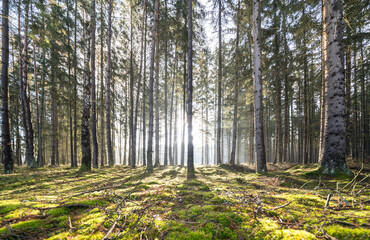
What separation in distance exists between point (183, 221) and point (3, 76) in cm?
1181

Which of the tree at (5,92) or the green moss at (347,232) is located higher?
the tree at (5,92)

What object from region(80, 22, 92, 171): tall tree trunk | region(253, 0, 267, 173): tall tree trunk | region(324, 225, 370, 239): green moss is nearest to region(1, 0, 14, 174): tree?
region(80, 22, 92, 171): tall tree trunk

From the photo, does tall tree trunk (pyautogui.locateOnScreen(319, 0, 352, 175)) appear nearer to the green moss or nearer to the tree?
the green moss

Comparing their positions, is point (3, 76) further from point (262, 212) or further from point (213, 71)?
point (213, 71)

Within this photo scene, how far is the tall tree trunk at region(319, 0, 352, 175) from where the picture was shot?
533cm

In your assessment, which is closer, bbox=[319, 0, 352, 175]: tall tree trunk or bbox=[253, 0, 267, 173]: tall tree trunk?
bbox=[319, 0, 352, 175]: tall tree trunk

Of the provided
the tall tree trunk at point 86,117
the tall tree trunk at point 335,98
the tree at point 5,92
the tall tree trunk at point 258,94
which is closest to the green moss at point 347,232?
the tall tree trunk at point 335,98

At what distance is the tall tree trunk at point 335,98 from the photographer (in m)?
5.33

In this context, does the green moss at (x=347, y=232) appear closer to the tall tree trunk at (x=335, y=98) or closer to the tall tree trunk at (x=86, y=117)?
the tall tree trunk at (x=335, y=98)

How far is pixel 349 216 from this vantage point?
5.57 feet

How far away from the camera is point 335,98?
548cm

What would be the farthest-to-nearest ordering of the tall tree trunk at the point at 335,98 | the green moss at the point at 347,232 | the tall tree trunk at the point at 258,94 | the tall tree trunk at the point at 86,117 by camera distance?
the tall tree trunk at the point at 86,117, the tall tree trunk at the point at 258,94, the tall tree trunk at the point at 335,98, the green moss at the point at 347,232

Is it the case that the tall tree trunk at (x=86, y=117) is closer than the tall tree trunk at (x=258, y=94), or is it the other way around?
the tall tree trunk at (x=258, y=94)

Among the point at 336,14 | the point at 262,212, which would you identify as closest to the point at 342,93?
the point at 336,14
